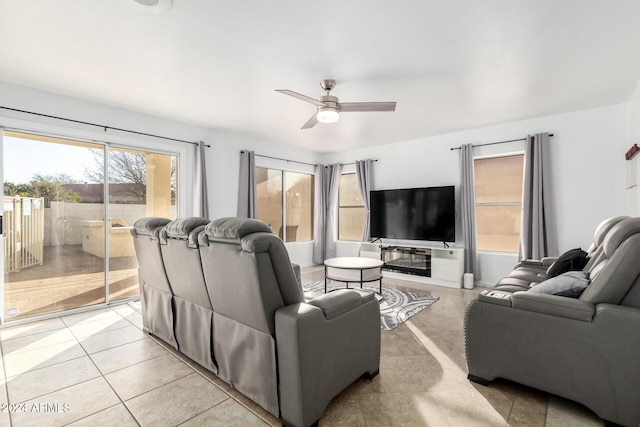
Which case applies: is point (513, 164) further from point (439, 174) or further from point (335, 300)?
point (335, 300)

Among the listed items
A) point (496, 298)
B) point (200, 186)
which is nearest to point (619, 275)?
point (496, 298)

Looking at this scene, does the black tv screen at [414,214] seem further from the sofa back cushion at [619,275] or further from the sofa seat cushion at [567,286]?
the sofa back cushion at [619,275]

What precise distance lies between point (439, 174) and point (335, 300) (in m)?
4.20

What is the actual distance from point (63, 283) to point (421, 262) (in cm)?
508

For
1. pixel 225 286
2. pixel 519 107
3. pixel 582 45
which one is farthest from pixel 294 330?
pixel 519 107

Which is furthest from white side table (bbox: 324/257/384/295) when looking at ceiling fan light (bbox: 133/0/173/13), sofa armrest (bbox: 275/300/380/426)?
ceiling fan light (bbox: 133/0/173/13)

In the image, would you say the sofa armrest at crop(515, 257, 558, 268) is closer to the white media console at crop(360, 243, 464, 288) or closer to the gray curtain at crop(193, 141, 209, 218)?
the white media console at crop(360, 243, 464, 288)

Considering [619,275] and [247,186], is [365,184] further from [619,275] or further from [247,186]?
[619,275]

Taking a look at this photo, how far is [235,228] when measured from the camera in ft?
5.56

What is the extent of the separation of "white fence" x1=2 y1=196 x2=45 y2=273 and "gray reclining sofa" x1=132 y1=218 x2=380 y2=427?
222 centimetres

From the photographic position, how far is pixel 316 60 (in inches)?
106

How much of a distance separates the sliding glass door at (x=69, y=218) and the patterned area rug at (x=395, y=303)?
2.73 m

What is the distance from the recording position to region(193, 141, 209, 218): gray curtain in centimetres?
465

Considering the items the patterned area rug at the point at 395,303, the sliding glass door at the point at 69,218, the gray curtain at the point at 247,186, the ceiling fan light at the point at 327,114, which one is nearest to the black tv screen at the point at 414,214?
the patterned area rug at the point at 395,303
